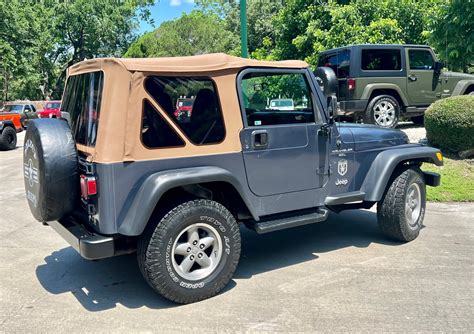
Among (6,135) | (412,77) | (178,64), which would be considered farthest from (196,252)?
(6,135)

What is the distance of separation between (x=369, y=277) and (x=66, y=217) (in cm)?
283

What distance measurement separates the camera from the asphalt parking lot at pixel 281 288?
3.57 m

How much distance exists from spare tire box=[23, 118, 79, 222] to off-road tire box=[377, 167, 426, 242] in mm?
3313

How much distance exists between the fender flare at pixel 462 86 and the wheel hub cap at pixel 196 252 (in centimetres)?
963

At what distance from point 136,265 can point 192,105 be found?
1.86 m

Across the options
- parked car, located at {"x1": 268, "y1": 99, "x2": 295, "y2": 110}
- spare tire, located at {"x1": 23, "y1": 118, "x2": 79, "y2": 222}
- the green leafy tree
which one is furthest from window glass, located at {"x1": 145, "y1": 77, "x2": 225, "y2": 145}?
the green leafy tree

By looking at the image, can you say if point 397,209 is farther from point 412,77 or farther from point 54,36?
point 54,36

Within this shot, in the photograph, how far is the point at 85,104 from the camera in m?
4.09

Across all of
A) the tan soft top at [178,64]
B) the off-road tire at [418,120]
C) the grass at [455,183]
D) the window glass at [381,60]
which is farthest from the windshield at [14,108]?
the tan soft top at [178,64]

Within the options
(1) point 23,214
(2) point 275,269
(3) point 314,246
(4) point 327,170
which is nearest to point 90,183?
(2) point 275,269

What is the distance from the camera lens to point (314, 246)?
5.38 m

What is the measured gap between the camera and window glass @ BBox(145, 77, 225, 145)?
3.83m

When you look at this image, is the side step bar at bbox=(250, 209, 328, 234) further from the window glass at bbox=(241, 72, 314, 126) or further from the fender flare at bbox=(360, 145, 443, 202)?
the window glass at bbox=(241, 72, 314, 126)

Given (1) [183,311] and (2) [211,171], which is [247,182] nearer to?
(2) [211,171]
